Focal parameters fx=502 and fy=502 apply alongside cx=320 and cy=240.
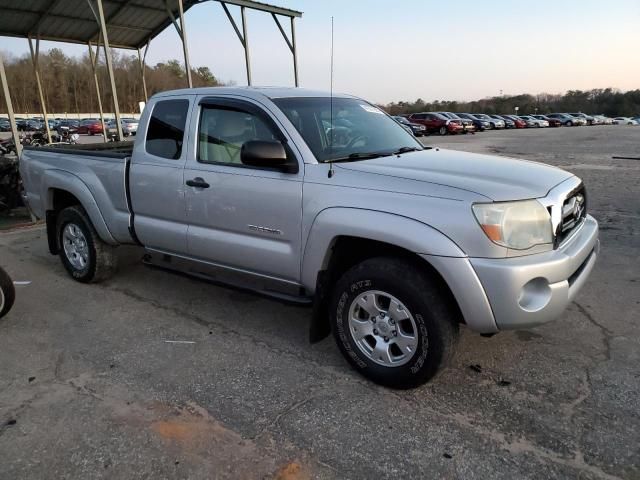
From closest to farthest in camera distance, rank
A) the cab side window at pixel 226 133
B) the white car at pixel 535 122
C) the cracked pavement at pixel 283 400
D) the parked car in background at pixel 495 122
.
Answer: the cracked pavement at pixel 283 400 → the cab side window at pixel 226 133 → the parked car in background at pixel 495 122 → the white car at pixel 535 122

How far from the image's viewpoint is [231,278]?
12.6ft

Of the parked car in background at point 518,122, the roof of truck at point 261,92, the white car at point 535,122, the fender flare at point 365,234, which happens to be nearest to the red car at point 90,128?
the parked car in background at point 518,122

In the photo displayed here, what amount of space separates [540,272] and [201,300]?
3.11m

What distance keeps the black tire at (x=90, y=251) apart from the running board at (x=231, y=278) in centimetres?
79

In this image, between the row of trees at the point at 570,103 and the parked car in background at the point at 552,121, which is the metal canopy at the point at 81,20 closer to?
the parked car in background at the point at 552,121

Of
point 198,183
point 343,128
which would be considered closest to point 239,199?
point 198,183

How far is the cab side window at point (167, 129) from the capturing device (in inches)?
162

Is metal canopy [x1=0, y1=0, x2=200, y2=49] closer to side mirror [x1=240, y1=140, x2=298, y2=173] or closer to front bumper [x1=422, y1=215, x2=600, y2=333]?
side mirror [x1=240, y1=140, x2=298, y2=173]

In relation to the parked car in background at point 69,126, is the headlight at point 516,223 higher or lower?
higher

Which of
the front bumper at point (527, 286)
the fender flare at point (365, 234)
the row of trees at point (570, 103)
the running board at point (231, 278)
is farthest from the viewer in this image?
the row of trees at point (570, 103)

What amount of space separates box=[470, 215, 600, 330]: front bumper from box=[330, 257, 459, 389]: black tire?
299mm

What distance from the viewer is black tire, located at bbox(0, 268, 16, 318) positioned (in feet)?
13.8

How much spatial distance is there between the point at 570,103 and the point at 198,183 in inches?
3957

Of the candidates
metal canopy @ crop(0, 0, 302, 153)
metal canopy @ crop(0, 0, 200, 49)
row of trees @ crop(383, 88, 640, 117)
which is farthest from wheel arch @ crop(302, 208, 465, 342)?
row of trees @ crop(383, 88, 640, 117)
